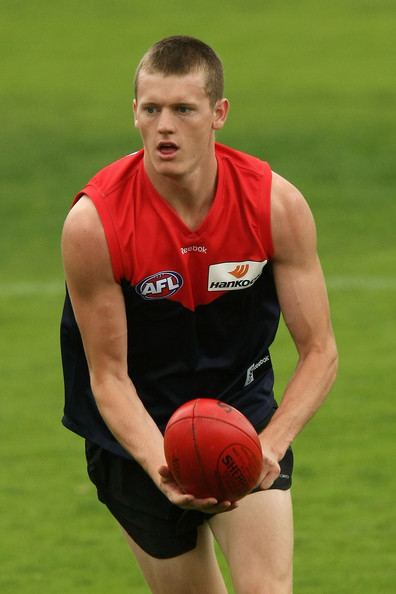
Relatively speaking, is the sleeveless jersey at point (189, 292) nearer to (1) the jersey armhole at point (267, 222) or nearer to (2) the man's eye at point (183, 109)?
(1) the jersey armhole at point (267, 222)

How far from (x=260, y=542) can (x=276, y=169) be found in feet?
43.6

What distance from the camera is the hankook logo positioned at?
6.09 metres

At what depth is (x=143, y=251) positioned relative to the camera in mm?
6012

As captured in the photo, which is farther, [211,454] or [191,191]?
[191,191]

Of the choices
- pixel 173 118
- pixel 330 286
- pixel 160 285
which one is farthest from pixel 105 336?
pixel 330 286

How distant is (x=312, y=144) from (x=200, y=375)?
14.1m

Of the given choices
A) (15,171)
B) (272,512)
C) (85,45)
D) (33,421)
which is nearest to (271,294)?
(272,512)

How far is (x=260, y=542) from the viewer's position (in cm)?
607

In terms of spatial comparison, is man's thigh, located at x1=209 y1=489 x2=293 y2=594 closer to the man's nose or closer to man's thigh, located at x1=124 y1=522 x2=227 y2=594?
man's thigh, located at x1=124 y1=522 x2=227 y2=594

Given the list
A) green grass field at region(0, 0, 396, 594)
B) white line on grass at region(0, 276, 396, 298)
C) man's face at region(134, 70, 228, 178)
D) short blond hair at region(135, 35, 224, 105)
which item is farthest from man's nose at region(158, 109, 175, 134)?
white line on grass at region(0, 276, 396, 298)

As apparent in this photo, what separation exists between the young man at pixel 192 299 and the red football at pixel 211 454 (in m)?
0.06

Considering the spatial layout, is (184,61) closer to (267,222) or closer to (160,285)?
(267,222)

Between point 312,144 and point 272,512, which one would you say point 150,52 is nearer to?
point 272,512

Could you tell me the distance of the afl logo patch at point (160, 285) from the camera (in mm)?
6035
